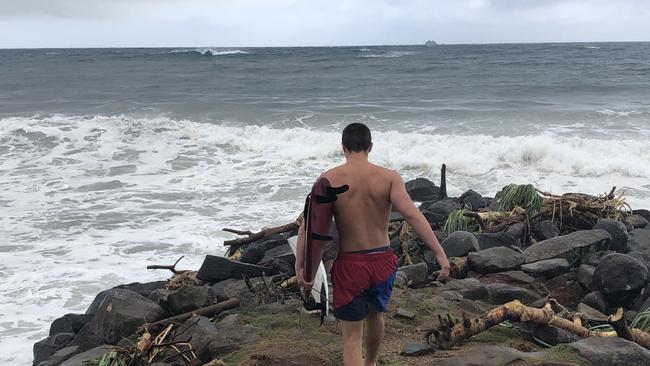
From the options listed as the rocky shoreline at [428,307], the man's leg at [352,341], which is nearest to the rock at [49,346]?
the rocky shoreline at [428,307]

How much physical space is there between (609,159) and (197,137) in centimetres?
1311

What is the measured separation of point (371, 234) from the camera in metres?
3.70

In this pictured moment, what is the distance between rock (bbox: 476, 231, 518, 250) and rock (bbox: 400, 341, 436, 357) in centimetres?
328

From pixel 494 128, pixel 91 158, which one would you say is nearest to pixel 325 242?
pixel 91 158

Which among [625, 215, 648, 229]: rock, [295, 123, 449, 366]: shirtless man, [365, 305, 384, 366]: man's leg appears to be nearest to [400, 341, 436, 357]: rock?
[365, 305, 384, 366]: man's leg

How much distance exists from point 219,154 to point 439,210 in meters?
10.1

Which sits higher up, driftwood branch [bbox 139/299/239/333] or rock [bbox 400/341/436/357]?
rock [bbox 400/341/436/357]

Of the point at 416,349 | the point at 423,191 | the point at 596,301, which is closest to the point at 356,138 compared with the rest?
the point at 416,349

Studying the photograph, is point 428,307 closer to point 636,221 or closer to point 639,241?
point 639,241

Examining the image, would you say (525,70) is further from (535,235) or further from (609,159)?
(535,235)

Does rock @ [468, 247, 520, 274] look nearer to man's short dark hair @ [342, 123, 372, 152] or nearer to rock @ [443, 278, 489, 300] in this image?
rock @ [443, 278, 489, 300]

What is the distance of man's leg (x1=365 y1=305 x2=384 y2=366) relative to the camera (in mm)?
3842

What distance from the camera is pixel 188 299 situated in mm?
5719

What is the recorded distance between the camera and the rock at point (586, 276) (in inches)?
239
